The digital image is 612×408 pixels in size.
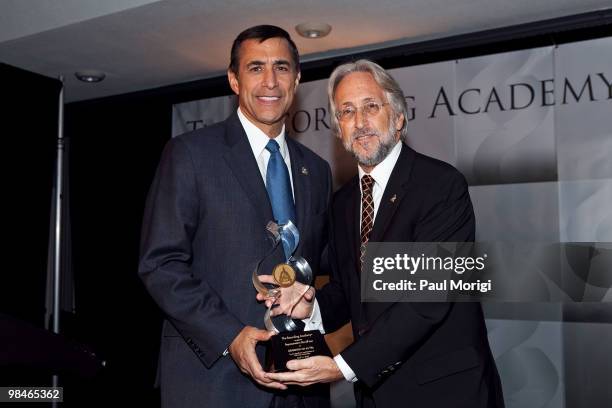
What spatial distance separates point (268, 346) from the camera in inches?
83.7

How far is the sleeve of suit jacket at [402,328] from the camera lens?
84.8 inches

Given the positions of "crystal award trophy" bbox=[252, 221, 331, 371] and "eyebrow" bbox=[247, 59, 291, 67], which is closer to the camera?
"crystal award trophy" bbox=[252, 221, 331, 371]

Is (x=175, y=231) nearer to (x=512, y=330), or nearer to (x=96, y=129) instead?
(x=512, y=330)

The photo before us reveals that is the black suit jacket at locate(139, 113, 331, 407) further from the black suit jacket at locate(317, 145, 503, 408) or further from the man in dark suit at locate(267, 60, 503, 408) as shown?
the black suit jacket at locate(317, 145, 503, 408)

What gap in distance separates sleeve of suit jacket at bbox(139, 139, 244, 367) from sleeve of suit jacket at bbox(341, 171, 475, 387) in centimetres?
43

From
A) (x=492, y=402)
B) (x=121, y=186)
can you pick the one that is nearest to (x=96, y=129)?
(x=121, y=186)

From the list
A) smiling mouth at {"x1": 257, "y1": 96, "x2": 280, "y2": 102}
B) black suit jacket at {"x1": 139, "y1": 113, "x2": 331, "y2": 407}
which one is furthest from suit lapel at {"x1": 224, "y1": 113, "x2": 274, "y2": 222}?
smiling mouth at {"x1": 257, "y1": 96, "x2": 280, "y2": 102}

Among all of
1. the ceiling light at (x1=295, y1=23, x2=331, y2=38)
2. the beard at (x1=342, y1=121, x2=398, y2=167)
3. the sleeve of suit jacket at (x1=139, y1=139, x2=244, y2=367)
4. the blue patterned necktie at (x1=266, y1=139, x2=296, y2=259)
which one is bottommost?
the sleeve of suit jacket at (x1=139, y1=139, x2=244, y2=367)

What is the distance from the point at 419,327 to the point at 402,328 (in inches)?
2.3

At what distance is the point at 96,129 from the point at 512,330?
16.1ft

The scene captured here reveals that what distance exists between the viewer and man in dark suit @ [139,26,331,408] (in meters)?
2.12

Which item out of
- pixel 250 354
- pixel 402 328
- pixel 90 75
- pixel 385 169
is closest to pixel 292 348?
pixel 250 354

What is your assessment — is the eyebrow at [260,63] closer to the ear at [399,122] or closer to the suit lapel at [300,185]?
the suit lapel at [300,185]

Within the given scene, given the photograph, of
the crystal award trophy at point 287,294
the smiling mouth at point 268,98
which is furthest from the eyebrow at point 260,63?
the crystal award trophy at point 287,294
